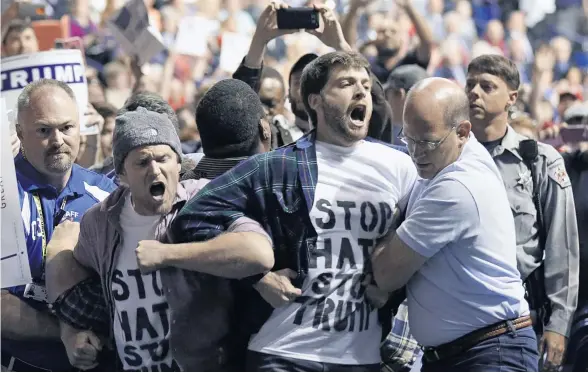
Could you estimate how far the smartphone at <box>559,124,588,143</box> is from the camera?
8.48 m

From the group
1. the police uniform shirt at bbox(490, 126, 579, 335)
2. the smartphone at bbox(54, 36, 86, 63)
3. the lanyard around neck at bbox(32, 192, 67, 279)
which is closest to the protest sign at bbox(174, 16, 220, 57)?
the smartphone at bbox(54, 36, 86, 63)

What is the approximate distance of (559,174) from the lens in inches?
261

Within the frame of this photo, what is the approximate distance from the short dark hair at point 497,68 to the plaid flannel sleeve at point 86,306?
8.22 feet

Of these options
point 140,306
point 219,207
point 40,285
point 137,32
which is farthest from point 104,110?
point 219,207

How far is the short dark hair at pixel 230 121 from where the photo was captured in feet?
18.3

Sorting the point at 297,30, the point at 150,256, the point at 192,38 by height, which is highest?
the point at 297,30

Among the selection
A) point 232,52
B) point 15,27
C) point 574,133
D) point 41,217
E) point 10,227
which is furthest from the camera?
point 232,52

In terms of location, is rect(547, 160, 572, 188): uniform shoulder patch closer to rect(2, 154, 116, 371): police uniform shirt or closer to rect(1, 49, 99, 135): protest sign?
rect(2, 154, 116, 371): police uniform shirt

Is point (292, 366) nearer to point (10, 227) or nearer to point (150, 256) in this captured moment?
point (150, 256)

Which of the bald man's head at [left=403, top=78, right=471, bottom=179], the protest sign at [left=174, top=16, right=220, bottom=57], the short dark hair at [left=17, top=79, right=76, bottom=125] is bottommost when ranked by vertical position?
the protest sign at [left=174, top=16, right=220, bottom=57]

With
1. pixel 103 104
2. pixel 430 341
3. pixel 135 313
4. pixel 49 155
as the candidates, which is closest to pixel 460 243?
pixel 430 341

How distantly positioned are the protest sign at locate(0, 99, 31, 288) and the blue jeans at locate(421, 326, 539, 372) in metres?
1.76

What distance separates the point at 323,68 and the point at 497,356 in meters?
1.35

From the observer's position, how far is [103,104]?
9.33 m
